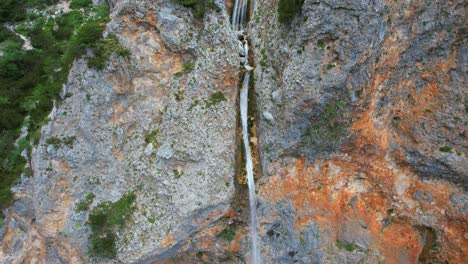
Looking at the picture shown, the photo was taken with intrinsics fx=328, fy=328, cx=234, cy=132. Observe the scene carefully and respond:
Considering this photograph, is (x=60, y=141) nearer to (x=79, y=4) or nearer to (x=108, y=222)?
(x=108, y=222)

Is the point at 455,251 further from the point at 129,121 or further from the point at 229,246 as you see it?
the point at 129,121

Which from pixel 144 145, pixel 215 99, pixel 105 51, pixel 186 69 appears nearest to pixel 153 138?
pixel 144 145

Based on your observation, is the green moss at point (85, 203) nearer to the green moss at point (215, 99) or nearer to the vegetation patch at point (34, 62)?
the vegetation patch at point (34, 62)

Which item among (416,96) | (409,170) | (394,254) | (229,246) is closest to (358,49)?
(416,96)

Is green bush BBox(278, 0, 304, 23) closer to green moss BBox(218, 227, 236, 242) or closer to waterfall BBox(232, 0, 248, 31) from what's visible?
waterfall BBox(232, 0, 248, 31)

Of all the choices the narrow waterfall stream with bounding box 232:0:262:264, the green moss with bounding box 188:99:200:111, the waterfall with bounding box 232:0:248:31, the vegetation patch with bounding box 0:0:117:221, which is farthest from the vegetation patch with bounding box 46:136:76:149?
the waterfall with bounding box 232:0:248:31

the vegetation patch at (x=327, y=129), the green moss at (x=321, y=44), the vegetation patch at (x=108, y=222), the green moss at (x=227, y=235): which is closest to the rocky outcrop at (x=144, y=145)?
the vegetation patch at (x=108, y=222)
